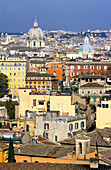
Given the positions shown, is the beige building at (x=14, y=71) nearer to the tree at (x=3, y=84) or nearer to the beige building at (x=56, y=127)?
the tree at (x=3, y=84)

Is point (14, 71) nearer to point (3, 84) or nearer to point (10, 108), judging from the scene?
point (3, 84)

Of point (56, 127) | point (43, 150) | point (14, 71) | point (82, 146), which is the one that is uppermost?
point (14, 71)

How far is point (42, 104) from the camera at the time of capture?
41656mm

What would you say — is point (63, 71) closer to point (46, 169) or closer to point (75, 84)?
point (75, 84)

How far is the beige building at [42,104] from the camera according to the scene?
39.6 metres

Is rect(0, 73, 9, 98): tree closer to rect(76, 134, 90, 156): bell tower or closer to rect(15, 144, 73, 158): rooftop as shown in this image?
rect(15, 144, 73, 158): rooftop

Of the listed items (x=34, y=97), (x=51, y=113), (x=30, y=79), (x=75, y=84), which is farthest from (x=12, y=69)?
(x=51, y=113)

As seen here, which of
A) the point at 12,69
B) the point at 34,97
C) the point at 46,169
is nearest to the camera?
the point at 46,169

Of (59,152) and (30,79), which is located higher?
(30,79)

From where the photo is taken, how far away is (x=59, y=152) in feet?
88.8

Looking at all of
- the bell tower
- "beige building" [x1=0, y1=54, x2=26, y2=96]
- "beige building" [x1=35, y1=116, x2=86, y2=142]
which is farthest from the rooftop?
"beige building" [x1=0, y1=54, x2=26, y2=96]

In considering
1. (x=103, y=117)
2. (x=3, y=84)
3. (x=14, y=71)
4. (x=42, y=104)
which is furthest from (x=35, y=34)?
(x=103, y=117)

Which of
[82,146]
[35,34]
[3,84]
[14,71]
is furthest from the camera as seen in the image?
[35,34]

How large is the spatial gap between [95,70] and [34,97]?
35.1 metres
